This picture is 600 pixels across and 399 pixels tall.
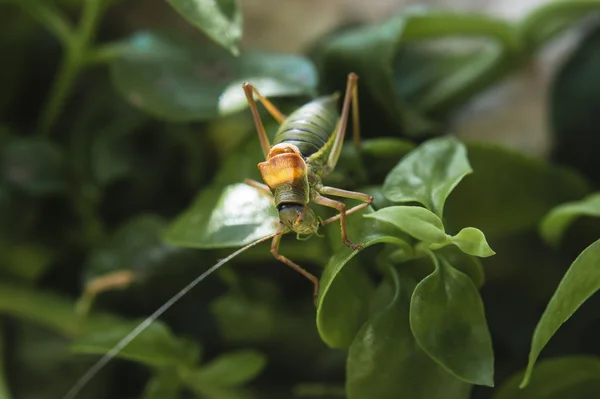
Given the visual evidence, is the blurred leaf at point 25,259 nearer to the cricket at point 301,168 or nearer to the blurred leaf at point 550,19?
the cricket at point 301,168

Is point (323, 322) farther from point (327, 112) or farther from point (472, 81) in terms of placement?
point (472, 81)

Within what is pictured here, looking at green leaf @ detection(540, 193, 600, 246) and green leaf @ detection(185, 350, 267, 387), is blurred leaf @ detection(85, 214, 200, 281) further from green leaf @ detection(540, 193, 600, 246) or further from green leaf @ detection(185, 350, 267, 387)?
green leaf @ detection(540, 193, 600, 246)

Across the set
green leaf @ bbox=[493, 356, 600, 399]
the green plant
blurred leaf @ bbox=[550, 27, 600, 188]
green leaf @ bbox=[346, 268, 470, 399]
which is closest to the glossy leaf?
the green plant

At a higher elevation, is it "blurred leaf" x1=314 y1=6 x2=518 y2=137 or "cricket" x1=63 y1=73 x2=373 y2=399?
"blurred leaf" x1=314 y1=6 x2=518 y2=137

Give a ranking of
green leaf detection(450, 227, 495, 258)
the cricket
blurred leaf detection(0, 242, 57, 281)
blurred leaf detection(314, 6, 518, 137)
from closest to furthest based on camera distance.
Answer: green leaf detection(450, 227, 495, 258)
the cricket
blurred leaf detection(314, 6, 518, 137)
blurred leaf detection(0, 242, 57, 281)

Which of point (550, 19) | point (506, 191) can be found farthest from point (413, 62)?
point (506, 191)
